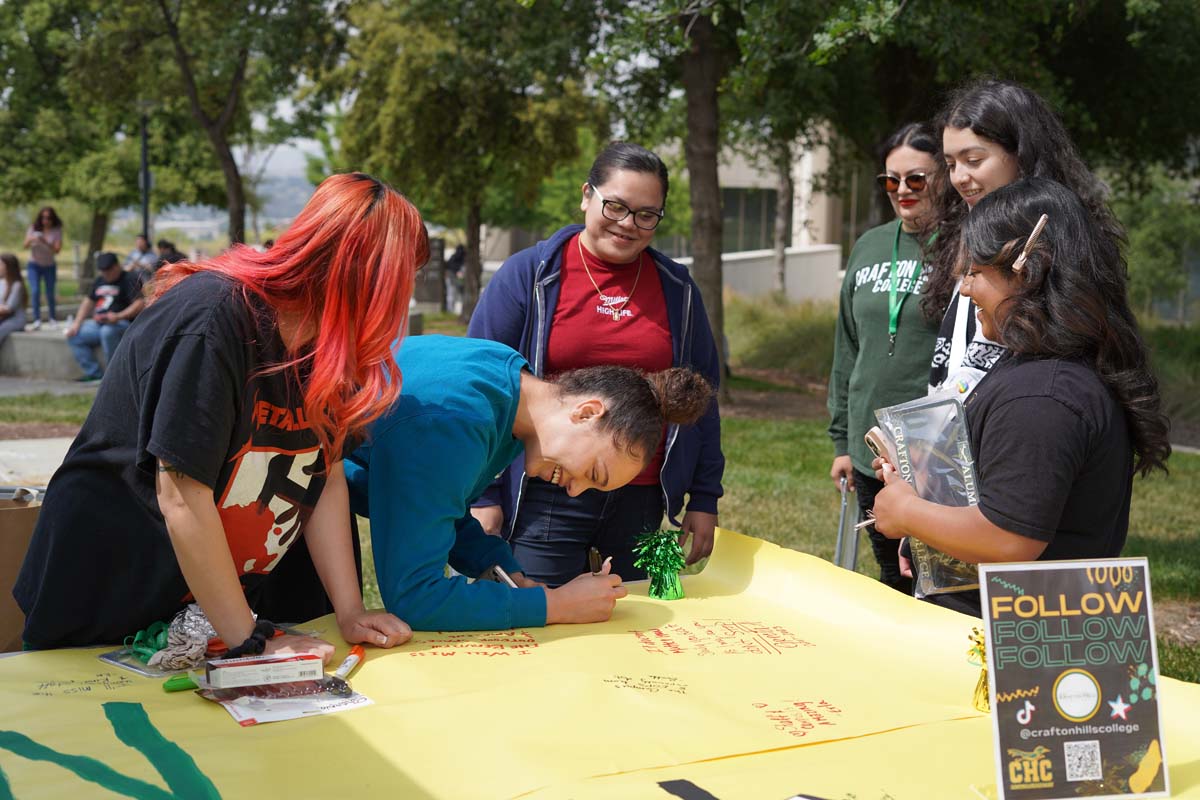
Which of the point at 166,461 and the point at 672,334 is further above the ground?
the point at 672,334

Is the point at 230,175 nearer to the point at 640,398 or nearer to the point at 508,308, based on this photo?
the point at 508,308

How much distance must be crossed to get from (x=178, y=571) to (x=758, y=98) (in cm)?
1051

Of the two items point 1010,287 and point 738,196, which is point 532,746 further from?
point 738,196

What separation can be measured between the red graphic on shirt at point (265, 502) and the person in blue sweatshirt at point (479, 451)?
0.15 metres

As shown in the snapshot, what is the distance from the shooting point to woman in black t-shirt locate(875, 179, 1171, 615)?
2059 millimetres

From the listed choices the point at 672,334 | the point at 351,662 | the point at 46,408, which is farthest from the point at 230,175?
the point at 351,662

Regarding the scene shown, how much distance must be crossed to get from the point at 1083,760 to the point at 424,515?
122 cm

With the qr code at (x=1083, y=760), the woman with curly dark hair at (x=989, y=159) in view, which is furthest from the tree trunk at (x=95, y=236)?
the qr code at (x=1083, y=760)

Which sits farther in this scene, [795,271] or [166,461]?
[795,271]

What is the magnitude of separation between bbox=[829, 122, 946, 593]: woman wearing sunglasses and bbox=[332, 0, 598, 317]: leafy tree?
28.8 ft

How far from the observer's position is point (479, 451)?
92.7 inches

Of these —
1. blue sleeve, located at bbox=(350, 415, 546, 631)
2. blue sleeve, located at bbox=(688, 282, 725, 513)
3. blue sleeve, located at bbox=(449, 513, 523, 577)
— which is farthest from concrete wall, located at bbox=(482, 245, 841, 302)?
blue sleeve, located at bbox=(350, 415, 546, 631)

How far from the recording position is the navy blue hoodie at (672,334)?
10.8 ft

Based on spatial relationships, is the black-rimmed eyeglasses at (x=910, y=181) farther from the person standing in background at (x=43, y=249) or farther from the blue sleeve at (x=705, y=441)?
the person standing in background at (x=43, y=249)
